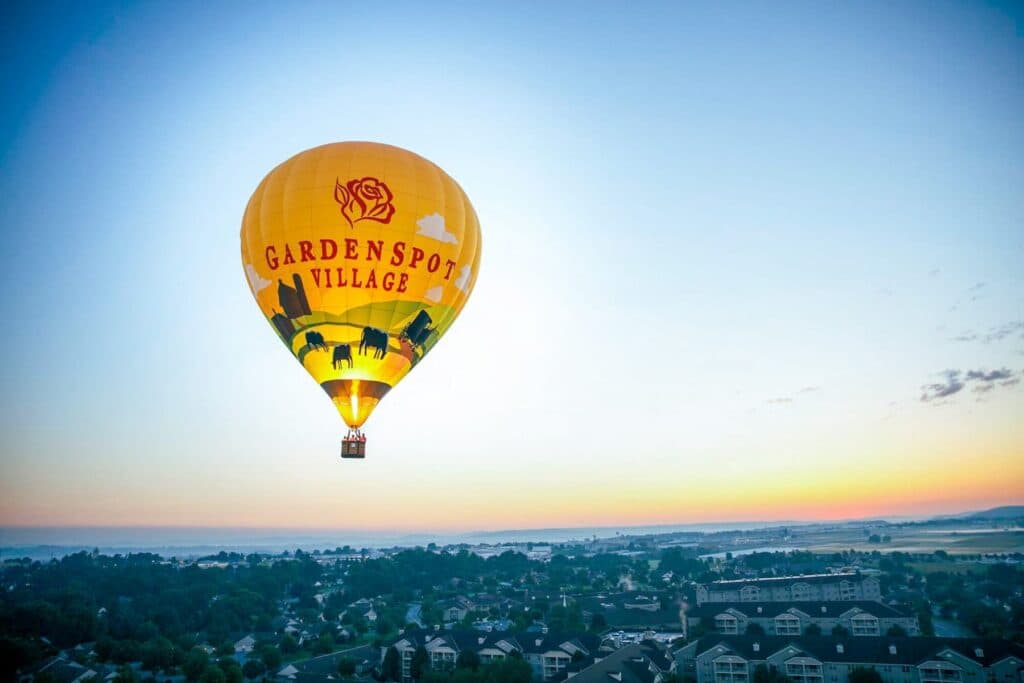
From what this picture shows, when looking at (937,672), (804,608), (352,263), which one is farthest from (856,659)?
(352,263)

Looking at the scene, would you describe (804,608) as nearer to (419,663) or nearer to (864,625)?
(864,625)

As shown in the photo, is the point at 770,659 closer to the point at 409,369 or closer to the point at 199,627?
the point at 409,369

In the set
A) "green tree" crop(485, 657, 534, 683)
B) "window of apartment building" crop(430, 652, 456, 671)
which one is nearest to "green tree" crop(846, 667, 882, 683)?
"green tree" crop(485, 657, 534, 683)

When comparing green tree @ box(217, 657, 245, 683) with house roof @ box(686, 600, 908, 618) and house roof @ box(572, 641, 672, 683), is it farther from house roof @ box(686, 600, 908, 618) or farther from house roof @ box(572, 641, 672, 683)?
house roof @ box(686, 600, 908, 618)

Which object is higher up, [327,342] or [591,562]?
[327,342]

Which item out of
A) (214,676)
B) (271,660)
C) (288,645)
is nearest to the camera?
(214,676)

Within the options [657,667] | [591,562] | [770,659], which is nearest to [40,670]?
[657,667]
